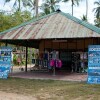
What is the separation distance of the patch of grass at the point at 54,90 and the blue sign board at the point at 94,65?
90cm

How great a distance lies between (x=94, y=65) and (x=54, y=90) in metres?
3.25

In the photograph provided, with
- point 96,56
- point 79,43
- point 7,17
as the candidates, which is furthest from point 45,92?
point 7,17

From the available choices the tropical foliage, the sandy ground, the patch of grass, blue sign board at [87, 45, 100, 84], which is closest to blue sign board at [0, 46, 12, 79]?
the patch of grass

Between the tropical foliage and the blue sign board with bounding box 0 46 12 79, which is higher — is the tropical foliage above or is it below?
above

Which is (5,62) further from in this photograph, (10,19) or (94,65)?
(10,19)

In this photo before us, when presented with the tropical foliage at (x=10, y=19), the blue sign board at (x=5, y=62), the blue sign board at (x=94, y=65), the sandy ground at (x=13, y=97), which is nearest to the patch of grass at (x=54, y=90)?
the sandy ground at (x=13, y=97)

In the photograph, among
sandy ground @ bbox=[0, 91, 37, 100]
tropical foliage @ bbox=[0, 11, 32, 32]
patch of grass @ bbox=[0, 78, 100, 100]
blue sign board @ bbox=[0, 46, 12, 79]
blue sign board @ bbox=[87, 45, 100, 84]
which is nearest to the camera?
sandy ground @ bbox=[0, 91, 37, 100]

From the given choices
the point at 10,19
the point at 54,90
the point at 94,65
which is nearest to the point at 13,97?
the point at 54,90

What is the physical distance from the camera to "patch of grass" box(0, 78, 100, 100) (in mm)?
11545

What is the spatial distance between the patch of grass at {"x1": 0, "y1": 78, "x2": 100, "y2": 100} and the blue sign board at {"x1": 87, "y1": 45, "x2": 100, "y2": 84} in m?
0.90

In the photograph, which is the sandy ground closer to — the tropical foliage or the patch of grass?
the patch of grass

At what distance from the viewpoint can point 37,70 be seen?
2192cm

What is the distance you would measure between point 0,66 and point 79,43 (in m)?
7.36

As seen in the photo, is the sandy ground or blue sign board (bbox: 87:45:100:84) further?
blue sign board (bbox: 87:45:100:84)
